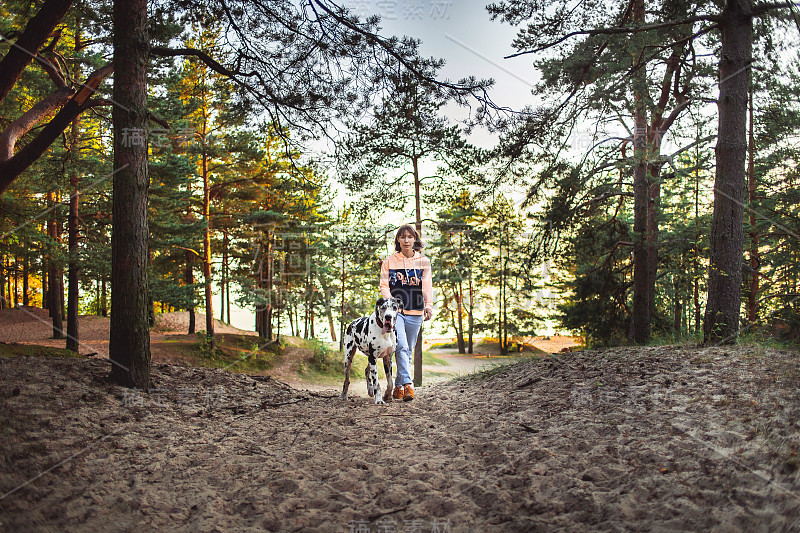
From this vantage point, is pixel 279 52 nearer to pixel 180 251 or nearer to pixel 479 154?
pixel 479 154

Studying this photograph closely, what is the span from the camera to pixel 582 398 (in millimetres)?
5832

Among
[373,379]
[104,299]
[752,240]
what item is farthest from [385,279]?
[104,299]

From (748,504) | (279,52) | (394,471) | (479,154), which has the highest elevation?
(279,52)

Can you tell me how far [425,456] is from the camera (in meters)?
4.37

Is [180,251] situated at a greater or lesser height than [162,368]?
greater

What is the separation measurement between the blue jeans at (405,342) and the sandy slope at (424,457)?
59cm

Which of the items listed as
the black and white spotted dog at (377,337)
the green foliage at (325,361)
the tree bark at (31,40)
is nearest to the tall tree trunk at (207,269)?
the green foliage at (325,361)

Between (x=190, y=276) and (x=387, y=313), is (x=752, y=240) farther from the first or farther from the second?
(x=190, y=276)

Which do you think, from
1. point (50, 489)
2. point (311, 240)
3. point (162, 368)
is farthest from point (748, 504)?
point (311, 240)

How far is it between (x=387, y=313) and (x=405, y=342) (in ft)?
2.32

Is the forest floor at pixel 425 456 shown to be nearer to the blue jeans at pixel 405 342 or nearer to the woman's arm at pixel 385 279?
the blue jeans at pixel 405 342

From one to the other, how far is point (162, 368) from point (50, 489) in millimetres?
4860

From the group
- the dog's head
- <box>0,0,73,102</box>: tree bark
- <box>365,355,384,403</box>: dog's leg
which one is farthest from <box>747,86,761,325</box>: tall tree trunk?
<box>0,0,73,102</box>: tree bark

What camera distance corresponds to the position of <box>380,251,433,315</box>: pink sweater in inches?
281
